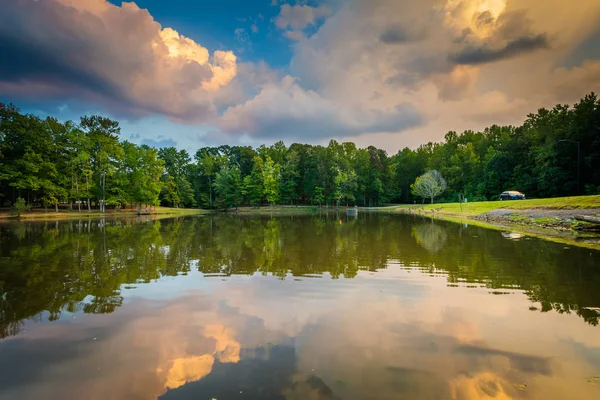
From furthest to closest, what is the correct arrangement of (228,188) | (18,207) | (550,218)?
1. (228,188)
2. (18,207)
3. (550,218)

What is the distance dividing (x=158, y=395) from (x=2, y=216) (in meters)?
56.4

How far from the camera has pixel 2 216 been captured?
146 feet

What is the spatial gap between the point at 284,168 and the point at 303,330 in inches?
3099

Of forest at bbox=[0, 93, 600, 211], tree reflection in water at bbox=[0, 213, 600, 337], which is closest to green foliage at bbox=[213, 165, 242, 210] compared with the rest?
forest at bbox=[0, 93, 600, 211]

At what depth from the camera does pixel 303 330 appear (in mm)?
6414

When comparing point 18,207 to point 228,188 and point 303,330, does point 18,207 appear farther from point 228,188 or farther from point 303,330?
point 303,330

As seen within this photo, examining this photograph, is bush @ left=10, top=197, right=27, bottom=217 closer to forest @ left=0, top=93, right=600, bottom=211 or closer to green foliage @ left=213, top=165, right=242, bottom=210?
forest @ left=0, top=93, right=600, bottom=211

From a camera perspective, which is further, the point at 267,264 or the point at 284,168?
the point at 284,168

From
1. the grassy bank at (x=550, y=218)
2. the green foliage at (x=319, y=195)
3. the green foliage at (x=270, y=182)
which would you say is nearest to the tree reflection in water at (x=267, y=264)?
the grassy bank at (x=550, y=218)

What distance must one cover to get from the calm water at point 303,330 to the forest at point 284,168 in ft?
150

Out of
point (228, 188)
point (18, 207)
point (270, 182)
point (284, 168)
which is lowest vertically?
point (18, 207)

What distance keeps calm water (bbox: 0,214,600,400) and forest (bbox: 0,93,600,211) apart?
45.9 m

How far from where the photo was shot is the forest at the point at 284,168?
48.6 metres

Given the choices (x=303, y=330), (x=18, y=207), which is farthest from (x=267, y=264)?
(x=18, y=207)
